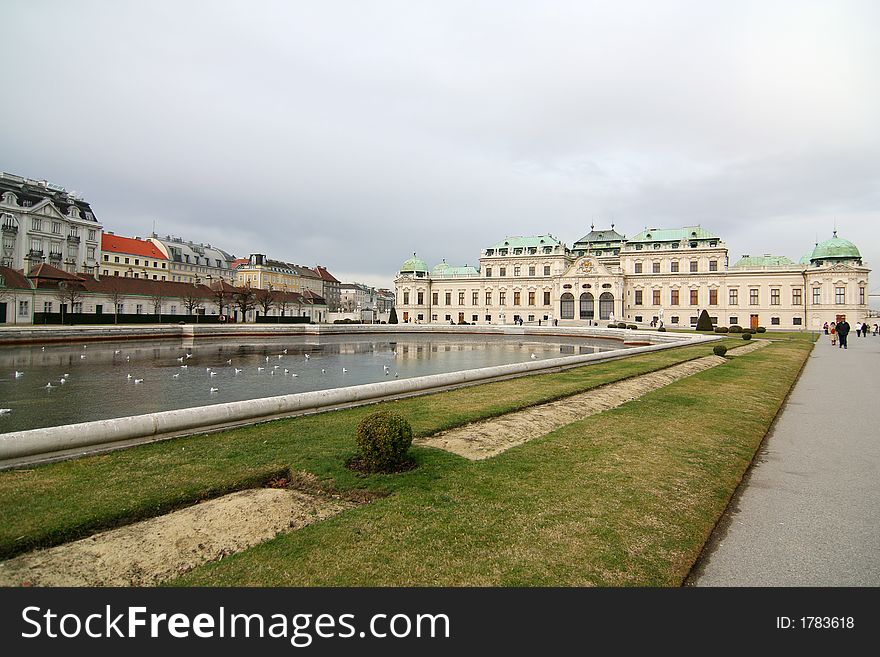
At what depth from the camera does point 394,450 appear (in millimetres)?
6867

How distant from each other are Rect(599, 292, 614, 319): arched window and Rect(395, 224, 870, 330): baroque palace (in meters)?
0.17

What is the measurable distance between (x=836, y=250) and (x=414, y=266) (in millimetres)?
75705

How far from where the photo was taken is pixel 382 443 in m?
6.79

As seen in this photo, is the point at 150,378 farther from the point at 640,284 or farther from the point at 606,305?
the point at 640,284

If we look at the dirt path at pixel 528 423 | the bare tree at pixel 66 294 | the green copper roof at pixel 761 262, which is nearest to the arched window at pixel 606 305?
the green copper roof at pixel 761 262

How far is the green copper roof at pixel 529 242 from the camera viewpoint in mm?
93500

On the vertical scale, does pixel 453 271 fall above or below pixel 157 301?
above

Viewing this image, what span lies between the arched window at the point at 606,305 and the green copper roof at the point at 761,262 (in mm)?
20614

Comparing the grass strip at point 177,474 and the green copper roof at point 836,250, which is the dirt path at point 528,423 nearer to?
the grass strip at point 177,474

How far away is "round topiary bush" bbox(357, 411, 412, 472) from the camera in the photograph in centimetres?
681

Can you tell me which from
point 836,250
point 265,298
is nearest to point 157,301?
point 265,298
